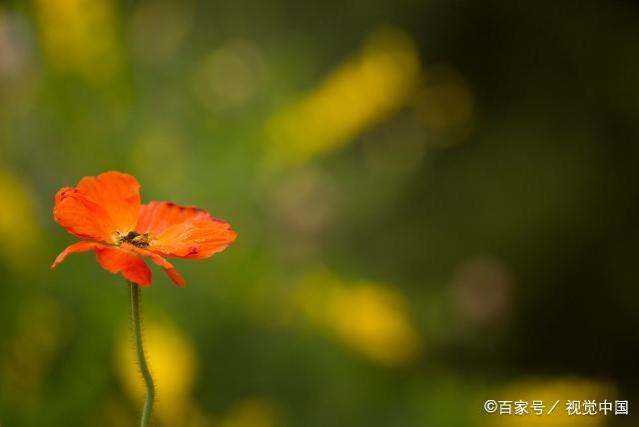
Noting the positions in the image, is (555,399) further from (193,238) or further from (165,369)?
(193,238)

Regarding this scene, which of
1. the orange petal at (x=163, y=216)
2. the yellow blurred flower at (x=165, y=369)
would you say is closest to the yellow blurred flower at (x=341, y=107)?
the yellow blurred flower at (x=165, y=369)


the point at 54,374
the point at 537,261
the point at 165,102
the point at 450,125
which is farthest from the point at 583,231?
the point at 54,374

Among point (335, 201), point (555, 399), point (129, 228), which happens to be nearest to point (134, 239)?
point (129, 228)

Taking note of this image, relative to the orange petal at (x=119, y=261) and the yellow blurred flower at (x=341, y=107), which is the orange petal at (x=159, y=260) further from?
the yellow blurred flower at (x=341, y=107)

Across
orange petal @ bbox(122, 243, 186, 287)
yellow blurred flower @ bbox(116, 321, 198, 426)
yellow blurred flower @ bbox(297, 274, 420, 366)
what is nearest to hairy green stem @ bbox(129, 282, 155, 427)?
orange petal @ bbox(122, 243, 186, 287)

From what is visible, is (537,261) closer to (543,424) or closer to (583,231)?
(583,231)
